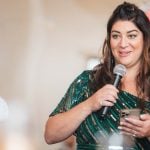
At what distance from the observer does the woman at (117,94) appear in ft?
3.99

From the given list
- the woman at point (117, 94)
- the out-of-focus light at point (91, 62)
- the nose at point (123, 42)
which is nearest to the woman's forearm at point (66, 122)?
the woman at point (117, 94)

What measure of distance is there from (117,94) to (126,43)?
0.20 metres

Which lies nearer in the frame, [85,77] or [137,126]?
[137,126]

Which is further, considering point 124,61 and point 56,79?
point 56,79

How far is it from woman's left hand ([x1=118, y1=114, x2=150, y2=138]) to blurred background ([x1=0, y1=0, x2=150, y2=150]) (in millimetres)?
645

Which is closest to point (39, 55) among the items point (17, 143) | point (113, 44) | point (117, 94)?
point (17, 143)

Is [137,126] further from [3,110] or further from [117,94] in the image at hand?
[3,110]

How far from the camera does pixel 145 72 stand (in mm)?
1357

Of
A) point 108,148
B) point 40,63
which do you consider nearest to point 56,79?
point 40,63

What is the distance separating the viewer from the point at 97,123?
1.27 metres

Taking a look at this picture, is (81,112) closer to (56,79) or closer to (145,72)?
(145,72)

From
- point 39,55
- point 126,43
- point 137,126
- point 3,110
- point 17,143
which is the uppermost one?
point 126,43

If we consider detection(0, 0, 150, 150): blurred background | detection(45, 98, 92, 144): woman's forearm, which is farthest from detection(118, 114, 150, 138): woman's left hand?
detection(0, 0, 150, 150): blurred background

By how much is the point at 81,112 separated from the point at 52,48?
2.18 feet
